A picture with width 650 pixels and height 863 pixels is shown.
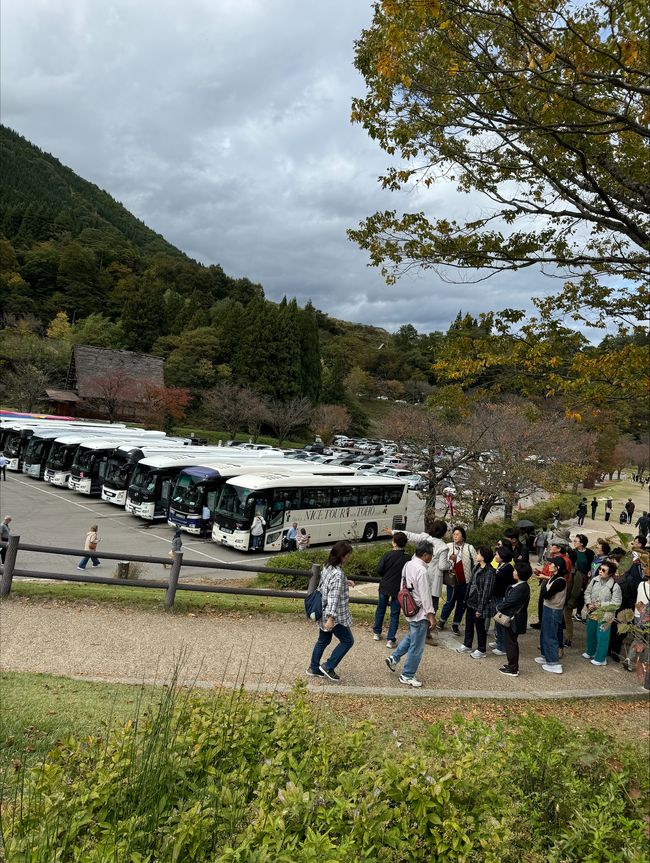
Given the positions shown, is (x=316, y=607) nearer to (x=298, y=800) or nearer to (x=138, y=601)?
(x=298, y=800)

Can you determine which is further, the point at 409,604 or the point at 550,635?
the point at 550,635

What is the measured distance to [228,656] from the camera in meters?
6.65

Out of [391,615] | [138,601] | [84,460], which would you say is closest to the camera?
[391,615]

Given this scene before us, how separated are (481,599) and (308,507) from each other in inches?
541

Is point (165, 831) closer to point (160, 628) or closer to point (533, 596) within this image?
point (160, 628)

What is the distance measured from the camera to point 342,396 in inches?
2798

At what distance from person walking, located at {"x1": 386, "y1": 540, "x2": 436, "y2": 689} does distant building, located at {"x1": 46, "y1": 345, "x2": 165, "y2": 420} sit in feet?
148

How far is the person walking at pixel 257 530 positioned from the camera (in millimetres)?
18406

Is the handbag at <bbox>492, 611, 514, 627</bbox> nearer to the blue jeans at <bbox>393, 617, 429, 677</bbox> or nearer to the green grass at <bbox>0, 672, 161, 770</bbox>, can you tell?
the blue jeans at <bbox>393, 617, 429, 677</bbox>

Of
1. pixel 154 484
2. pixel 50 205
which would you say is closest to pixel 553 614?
pixel 154 484

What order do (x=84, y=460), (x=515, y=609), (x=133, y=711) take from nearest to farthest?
(x=133, y=711) < (x=515, y=609) < (x=84, y=460)

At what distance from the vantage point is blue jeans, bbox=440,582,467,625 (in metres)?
7.88

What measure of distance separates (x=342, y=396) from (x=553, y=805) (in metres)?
68.2

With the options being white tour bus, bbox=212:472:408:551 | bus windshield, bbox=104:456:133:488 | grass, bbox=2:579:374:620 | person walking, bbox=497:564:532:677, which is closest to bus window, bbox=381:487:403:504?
white tour bus, bbox=212:472:408:551
